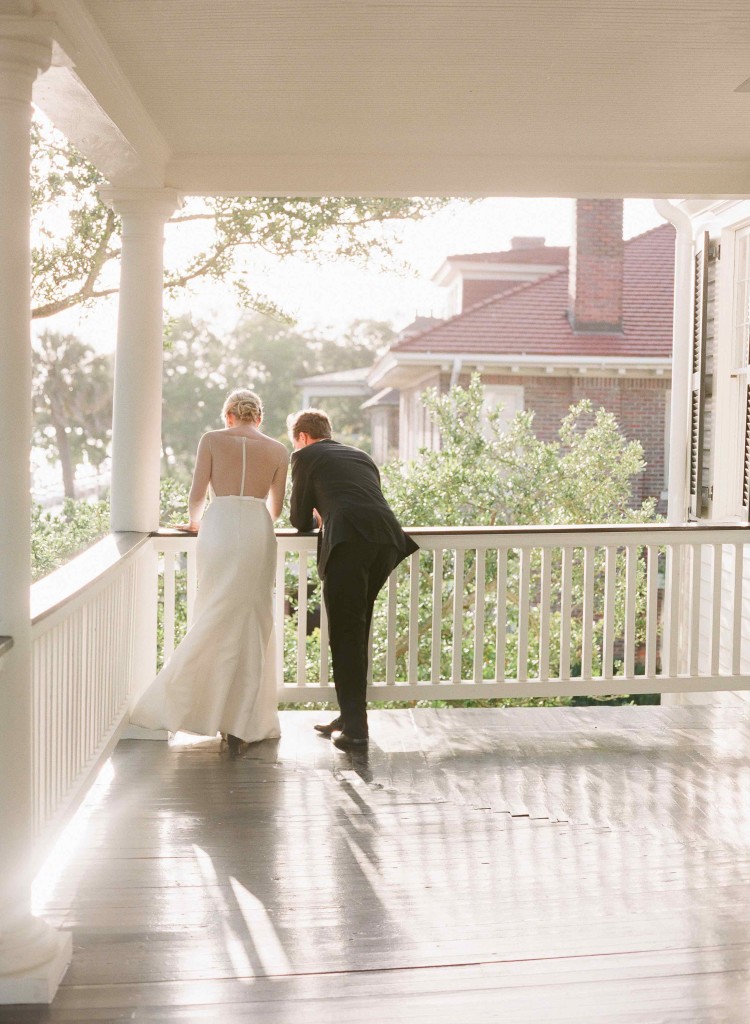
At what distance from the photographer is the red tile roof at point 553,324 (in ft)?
48.6

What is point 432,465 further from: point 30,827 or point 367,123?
point 30,827

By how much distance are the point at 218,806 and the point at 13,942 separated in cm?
159

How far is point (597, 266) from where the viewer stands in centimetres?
1541

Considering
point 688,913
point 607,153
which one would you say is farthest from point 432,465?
point 688,913

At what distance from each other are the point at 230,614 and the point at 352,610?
0.59m

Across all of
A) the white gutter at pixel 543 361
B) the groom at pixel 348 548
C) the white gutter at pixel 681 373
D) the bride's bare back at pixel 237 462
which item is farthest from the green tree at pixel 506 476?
the bride's bare back at pixel 237 462

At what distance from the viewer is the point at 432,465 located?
10852 millimetres

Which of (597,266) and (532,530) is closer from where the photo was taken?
(532,530)

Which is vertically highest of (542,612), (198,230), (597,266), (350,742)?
(597,266)

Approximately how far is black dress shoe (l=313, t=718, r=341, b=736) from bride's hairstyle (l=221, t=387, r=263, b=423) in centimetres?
157

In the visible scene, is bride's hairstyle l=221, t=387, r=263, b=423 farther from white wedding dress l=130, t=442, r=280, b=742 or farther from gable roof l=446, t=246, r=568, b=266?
gable roof l=446, t=246, r=568, b=266

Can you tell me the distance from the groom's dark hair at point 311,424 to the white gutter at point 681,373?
9.49 feet

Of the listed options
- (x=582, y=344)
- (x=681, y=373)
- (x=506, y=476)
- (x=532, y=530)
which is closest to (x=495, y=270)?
(x=582, y=344)

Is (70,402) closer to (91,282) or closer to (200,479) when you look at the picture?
(91,282)
